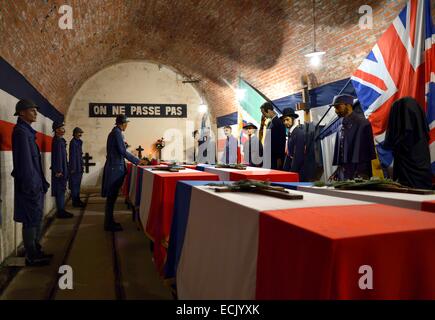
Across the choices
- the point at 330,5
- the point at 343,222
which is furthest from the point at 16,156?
the point at 330,5

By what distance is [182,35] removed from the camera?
853cm

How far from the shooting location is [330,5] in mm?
4973

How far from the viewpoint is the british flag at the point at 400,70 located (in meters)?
3.72

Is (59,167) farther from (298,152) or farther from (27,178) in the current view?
(298,152)

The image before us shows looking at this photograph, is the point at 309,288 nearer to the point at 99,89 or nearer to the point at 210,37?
the point at 210,37

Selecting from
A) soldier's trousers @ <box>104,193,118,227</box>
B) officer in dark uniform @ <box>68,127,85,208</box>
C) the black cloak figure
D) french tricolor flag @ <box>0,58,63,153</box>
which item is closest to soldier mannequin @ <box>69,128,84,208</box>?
officer in dark uniform @ <box>68,127,85,208</box>

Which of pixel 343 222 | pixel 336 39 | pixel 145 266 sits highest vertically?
pixel 336 39

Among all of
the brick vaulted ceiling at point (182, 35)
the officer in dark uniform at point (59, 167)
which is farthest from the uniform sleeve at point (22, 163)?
the officer in dark uniform at point (59, 167)

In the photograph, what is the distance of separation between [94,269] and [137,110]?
28.6ft

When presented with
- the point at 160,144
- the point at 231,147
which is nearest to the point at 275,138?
the point at 231,147

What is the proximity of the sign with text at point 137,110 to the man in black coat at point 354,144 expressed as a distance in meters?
8.49

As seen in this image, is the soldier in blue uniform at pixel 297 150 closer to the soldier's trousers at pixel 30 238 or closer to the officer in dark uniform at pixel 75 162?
the soldier's trousers at pixel 30 238

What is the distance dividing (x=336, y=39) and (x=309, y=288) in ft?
16.6

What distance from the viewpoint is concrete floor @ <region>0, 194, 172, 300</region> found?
9.82 feet
